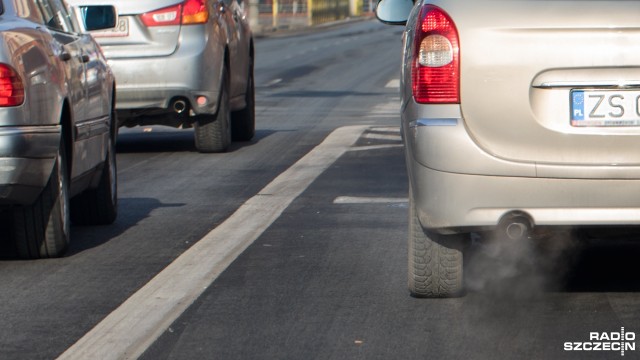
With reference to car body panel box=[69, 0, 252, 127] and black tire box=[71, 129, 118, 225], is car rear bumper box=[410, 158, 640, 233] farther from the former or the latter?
car body panel box=[69, 0, 252, 127]

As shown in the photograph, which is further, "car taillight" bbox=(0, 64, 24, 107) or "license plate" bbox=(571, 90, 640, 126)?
"car taillight" bbox=(0, 64, 24, 107)

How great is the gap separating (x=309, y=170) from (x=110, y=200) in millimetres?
3137

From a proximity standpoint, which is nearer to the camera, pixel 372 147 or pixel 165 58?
pixel 165 58

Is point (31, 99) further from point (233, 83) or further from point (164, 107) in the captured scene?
point (233, 83)

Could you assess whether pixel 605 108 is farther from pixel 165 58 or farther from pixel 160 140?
pixel 160 140

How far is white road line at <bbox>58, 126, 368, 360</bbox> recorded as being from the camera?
19.4 ft

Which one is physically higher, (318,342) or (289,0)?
(318,342)

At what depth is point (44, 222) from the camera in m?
7.87

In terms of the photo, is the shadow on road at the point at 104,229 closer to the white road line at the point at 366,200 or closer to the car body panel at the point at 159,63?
the white road line at the point at 366,200

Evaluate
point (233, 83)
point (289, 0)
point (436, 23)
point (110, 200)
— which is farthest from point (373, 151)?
point (289, 0)

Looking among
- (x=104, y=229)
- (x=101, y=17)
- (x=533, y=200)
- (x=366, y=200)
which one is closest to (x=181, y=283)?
(x=533, y=200)

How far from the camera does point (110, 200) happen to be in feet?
30.8

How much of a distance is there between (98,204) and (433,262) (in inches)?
126

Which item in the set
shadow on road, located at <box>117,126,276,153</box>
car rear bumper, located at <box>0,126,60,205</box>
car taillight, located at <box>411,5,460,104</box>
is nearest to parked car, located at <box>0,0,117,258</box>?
car rear bumper, located at <box>0,126,60,205</box>
